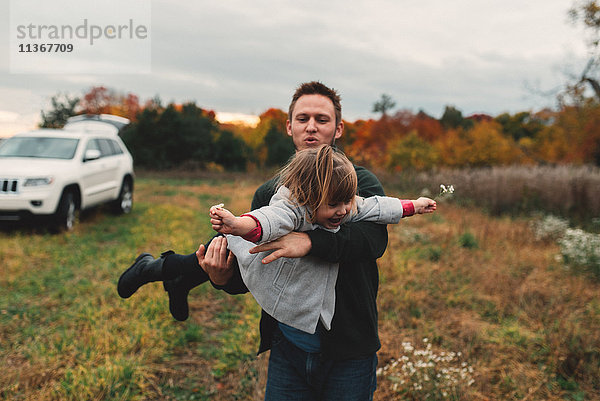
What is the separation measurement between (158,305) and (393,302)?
261cm

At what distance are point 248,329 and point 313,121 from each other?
277 centimetres

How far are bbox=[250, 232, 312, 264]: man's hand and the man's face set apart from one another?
1.90 ft

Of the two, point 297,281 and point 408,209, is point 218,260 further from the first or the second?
point 408,209

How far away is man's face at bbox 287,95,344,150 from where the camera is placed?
6.10 feet

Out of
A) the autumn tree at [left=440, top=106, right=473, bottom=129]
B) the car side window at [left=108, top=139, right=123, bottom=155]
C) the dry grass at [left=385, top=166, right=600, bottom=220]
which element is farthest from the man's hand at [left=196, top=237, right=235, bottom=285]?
the autumn tree at [left=440, top=106, right=473, bottom=129]

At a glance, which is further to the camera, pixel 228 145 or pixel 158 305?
pixel 228 145

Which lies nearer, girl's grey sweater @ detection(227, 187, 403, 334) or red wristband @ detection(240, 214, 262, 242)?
red wristband @ detection(240, 214, 262, 242)

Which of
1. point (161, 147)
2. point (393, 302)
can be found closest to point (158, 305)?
point (393, 302)

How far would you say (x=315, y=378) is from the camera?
169 cm

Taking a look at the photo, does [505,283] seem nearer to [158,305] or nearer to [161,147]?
[158,305]

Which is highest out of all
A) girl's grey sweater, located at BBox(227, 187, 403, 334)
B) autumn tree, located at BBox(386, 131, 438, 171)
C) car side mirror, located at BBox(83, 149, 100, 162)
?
autumn tree, located at BBox(386, 131, 438, 171)

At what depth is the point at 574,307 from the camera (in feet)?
15.0

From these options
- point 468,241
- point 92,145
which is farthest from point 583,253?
point 92,145

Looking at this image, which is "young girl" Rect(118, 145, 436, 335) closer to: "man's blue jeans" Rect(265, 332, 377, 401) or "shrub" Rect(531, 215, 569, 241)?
"man's blue jeans" Rect(265, 332, 377, 401)
